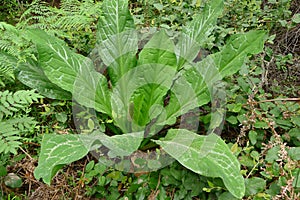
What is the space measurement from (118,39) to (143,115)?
40cm

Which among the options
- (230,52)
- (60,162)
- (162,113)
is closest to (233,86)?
(230,52)

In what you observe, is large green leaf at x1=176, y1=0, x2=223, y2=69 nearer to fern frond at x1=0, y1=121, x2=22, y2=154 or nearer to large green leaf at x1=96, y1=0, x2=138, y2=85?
large green leaf at x1=96, y1=0, x2=138, y2=85

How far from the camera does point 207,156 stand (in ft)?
4.80

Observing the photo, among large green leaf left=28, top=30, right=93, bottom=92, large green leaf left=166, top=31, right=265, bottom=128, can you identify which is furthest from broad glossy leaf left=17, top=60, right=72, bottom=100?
large green leaf left=166, top=31, right=265, bottom=128

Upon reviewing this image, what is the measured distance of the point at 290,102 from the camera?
1749 mm

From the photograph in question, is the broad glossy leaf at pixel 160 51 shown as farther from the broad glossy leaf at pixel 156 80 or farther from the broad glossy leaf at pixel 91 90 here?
the broad glossy leaf at pixel 91 90

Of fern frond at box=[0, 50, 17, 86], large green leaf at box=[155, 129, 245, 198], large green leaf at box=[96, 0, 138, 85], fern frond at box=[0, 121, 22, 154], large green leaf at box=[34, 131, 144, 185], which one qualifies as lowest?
large green leaf at box=[155, 129, 245, 198]

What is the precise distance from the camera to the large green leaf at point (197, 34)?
1.83 meters

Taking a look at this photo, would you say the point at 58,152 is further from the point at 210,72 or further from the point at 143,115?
the point at 210,72

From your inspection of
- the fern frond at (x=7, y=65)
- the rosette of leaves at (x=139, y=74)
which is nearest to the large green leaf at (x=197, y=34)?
the rosette of leaves at (x=139, y=74)

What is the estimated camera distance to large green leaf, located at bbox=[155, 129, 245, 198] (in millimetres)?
1351

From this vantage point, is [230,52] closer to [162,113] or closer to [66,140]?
[162,113]

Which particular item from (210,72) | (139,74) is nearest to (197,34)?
(210,72)

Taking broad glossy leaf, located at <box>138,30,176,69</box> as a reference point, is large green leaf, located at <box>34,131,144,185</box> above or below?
below
